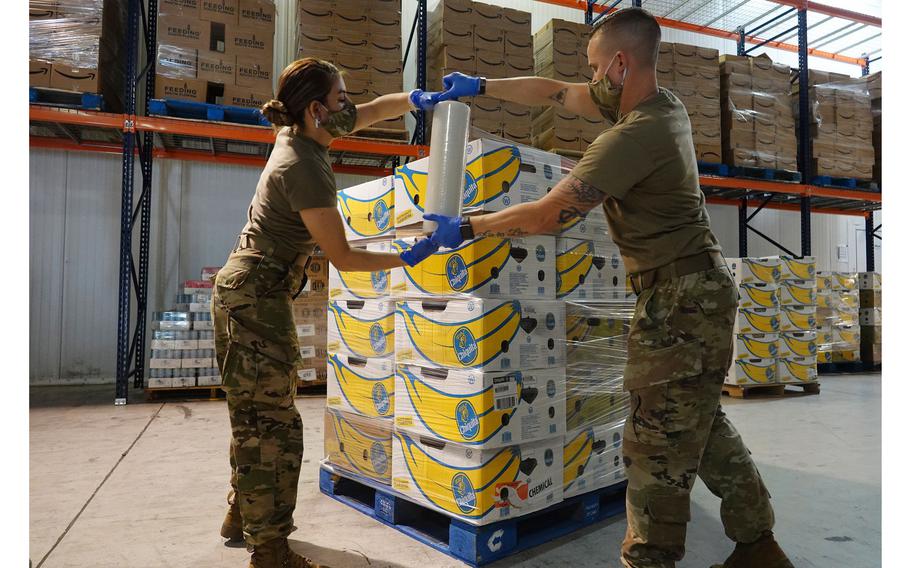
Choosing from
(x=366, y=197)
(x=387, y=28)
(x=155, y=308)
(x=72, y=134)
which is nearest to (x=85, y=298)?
(x=155, y=308)

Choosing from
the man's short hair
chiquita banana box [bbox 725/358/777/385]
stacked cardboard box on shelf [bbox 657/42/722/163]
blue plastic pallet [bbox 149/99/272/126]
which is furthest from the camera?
stacked cardboard box on shelf [bbox 657/42/722/163]

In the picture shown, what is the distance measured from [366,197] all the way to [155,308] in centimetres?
546

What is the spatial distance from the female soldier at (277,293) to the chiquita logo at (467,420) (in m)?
0.67

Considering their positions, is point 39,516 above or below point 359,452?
below

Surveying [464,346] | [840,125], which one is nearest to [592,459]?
[464,346]

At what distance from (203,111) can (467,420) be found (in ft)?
16.8

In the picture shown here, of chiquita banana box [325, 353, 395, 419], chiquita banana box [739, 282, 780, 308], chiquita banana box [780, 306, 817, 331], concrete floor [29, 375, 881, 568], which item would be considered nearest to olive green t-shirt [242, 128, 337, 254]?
chiquita banana box [325, 353, 395, 419]

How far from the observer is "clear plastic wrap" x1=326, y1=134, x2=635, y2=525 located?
2322 millimetres

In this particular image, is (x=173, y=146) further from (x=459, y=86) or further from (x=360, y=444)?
(x=459, y=86)

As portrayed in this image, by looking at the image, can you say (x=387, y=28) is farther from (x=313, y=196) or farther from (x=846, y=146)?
(x=846, y=146)

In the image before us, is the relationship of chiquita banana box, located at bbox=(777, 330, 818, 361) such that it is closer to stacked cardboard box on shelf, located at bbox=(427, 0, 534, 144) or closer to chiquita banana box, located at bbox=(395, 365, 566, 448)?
stacked cardboard box on shelf, located at bbox=(427, 0, 534, 144)

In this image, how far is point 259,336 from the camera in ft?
7.02

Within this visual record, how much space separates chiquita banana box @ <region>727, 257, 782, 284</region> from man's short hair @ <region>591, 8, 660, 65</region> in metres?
5.26

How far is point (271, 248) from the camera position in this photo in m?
2.18
